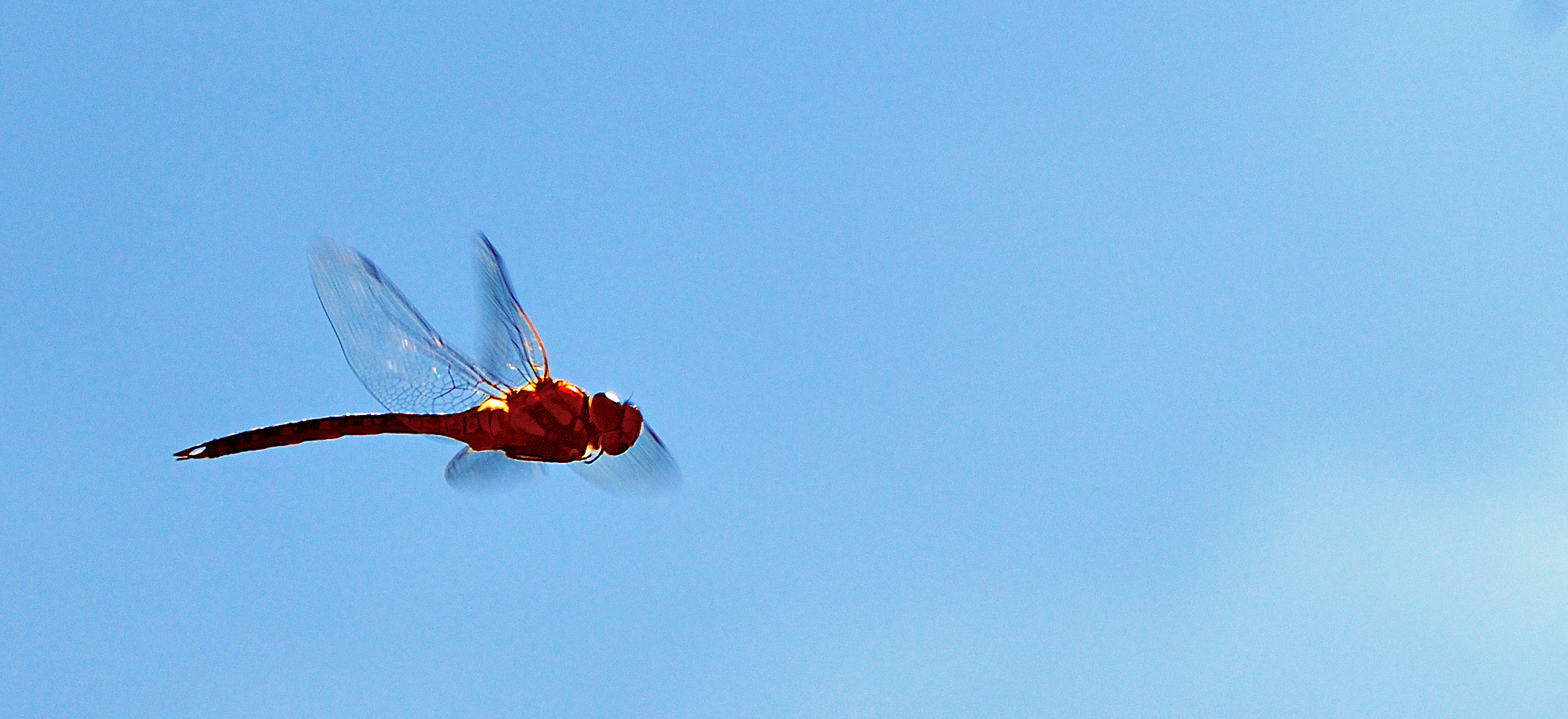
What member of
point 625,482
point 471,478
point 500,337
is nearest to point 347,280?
point 500,337

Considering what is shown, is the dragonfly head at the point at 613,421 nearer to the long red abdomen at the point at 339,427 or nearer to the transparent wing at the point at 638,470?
the transparent wing at the point at 638,470

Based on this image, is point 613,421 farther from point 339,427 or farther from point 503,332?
point 339,427

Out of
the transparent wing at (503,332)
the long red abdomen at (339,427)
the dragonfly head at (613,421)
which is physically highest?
the transparent wing at (503,332)

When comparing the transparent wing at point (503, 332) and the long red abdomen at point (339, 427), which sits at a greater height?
the transparent wing at point (503, 332)

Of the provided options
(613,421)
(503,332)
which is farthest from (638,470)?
(503,332)

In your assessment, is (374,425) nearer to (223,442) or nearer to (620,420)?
(223,442)

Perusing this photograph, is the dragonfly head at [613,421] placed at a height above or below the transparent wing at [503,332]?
below
